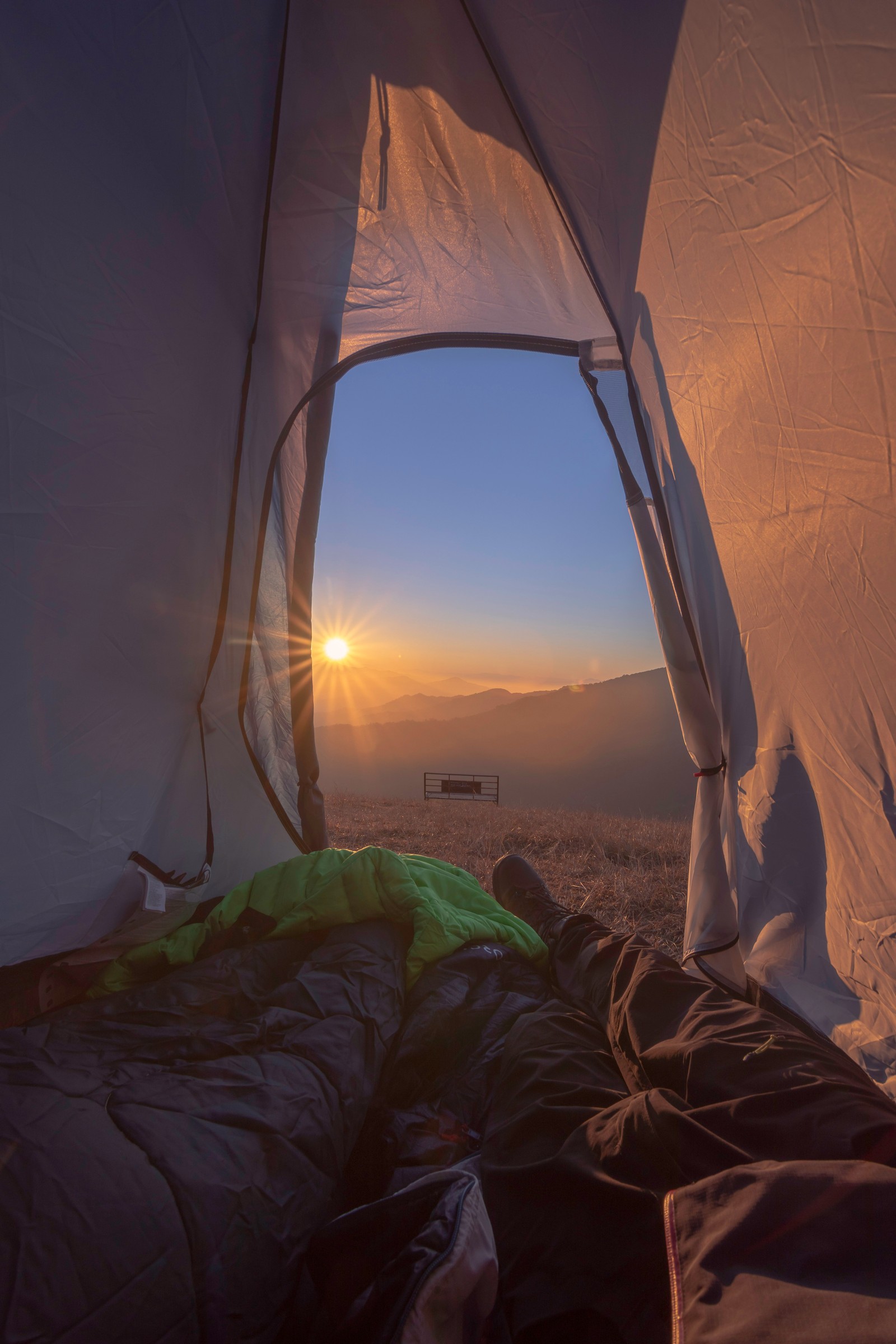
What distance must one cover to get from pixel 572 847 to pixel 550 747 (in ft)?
95.4

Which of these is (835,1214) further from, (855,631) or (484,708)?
(484,708)

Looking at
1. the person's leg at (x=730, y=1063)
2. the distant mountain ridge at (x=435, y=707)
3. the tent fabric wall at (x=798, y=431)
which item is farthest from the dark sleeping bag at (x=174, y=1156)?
the distant mountain ridge at (x=435, y=707)

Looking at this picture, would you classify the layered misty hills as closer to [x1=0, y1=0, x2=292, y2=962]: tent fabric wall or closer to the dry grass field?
the dry grass field

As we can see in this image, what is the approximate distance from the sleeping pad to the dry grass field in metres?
1.19

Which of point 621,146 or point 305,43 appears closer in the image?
point 621,146

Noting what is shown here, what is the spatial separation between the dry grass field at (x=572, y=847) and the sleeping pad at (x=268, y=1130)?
119cm

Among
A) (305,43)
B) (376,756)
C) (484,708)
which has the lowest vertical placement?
(376,756)

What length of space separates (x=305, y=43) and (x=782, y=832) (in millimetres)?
2455

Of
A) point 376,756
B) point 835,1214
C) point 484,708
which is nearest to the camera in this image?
point 835,1214

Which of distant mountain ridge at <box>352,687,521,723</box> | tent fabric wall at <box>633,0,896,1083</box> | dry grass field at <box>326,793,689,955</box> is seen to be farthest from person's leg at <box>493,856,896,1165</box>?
Result: distant mountain ridge at <box>352,687,521,723</box>

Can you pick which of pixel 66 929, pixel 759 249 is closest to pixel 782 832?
pixel 759 249

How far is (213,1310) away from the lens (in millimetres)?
695

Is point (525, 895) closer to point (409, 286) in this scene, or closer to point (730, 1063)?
point (730, 1063)

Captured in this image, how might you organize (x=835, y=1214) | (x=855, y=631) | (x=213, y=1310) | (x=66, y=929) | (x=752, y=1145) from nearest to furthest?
(x=835, y=1214) < (x=213, y=1310) < (x=752, y=1145) < (x=855, y=631) < (x=66, y=929)
